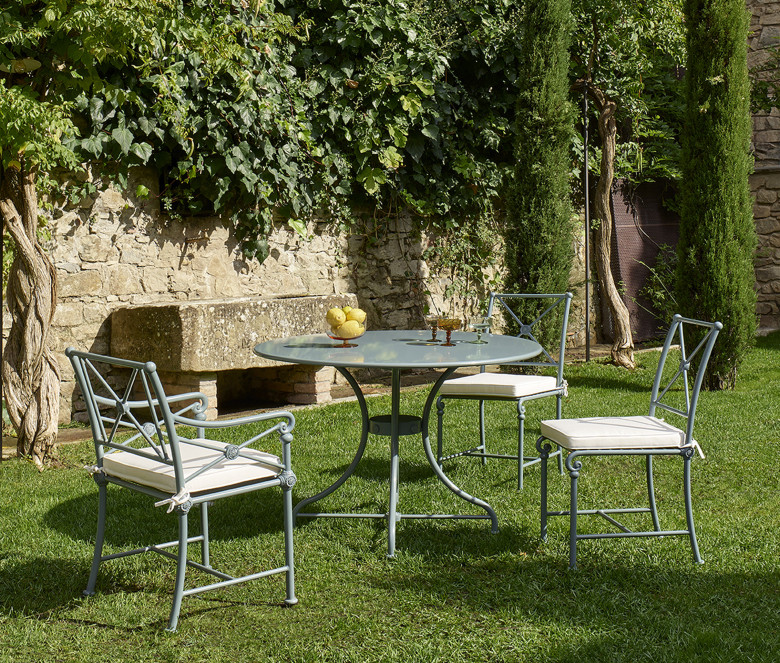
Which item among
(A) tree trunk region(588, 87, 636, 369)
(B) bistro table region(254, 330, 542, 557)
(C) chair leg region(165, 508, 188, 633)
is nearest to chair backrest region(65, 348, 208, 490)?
(C) chair leg region(165, 508, 188, 633)

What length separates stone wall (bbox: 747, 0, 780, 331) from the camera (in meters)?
10.3

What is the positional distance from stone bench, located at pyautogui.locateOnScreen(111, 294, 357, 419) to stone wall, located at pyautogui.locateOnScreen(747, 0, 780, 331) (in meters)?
6.47

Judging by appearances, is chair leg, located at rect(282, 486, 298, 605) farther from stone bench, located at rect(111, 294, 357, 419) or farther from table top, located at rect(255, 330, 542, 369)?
stone bench, located at rect(111, 294, 357, 419)

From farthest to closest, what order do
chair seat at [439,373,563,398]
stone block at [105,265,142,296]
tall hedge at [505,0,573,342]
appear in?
1. tall hedge at [505,0,573,342]
2. stone block at [105,265,142,296]
3. chair seat at [439,373,563,398]

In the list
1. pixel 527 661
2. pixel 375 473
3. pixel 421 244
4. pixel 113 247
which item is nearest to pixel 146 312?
pixel 113 247

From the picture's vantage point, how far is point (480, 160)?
25.9 feet

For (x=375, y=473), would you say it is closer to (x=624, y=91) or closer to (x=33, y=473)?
(x=33, y=473)

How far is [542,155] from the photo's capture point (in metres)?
7.17

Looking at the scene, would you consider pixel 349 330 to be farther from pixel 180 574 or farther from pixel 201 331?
pixel 201 331

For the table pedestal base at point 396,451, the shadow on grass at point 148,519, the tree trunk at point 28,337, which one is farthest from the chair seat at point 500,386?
the tree trunk at point 28,337

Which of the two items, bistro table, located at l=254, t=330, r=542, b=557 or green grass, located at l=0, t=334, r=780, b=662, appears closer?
green grass, located at l=0, t=334, r=780, b=662

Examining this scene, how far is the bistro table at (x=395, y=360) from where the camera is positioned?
3.03 m

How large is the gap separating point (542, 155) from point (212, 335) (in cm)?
329

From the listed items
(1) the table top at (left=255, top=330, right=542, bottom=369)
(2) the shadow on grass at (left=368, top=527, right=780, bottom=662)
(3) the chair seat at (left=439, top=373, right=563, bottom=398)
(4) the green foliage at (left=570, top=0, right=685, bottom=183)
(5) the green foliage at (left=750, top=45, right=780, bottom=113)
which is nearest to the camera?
(2) the shadow on grass at (left=368, top=527, right=780, bottom=662)
